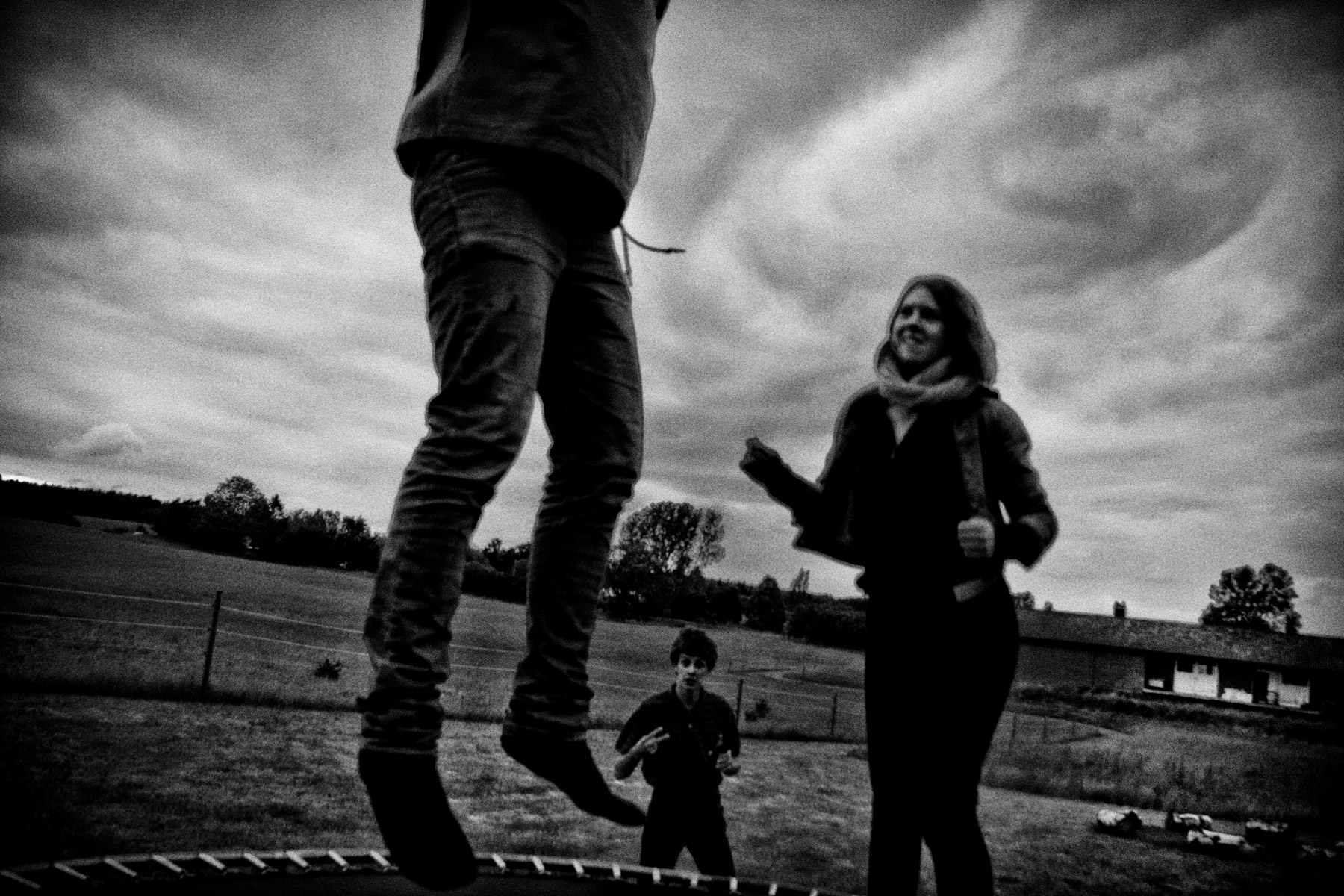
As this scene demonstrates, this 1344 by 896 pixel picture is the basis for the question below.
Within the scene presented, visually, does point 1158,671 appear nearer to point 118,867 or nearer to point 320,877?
point 320,877

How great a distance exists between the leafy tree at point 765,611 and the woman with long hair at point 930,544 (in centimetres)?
2538

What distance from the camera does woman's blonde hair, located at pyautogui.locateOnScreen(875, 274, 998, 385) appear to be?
235 cm

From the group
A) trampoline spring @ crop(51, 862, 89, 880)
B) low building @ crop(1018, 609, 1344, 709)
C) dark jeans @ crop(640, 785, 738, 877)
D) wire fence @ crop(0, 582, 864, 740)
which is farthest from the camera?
low building @ crop(1018, 609, 1344, 709)

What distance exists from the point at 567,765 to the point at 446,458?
0.59 m

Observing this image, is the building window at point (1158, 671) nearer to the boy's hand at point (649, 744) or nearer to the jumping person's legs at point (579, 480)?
→ the boy's hand at point (649, 744)

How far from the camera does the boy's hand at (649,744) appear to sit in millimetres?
3629

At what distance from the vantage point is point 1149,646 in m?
37.3

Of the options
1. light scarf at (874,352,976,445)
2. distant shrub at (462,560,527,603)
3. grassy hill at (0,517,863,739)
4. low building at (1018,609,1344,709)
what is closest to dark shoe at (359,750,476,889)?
light scarf at (874,352,976,445)

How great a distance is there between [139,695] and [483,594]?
9.15 metres

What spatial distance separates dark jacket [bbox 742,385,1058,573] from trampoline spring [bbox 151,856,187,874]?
5.59 feet

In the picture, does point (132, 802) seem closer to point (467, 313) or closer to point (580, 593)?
point (580, 593)

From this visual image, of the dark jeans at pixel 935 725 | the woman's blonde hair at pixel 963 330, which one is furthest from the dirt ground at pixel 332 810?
the woman's blonde hair at pixel 963 330

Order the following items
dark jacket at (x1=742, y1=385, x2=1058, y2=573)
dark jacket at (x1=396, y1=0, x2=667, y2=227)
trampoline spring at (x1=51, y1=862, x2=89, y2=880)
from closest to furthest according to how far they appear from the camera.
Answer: dark jacket at (x1=396, y1=0, x2=667, y2=227)
trampoline spring at (x1=51, y1=862, x2=89, y2=880)
dark jacket at (x1=742, y1=385, x2=1058, y2=573)

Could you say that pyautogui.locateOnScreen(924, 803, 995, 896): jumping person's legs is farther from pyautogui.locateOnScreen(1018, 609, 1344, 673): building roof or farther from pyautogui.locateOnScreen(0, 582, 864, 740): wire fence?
pyautogui.locateOnScreen(1018, 609, 1344, 673): building roof
